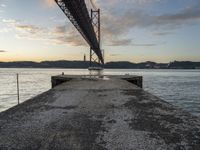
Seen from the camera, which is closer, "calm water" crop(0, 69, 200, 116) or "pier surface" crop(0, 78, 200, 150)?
"pier surface" crop(0, 78, 200, 150)

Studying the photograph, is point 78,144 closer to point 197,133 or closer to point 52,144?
point 52,144

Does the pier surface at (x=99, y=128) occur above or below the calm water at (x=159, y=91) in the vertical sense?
above

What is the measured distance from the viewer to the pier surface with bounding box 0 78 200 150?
3.94 meters

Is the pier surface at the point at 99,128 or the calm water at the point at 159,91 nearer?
the pier surface at the point at 99,128

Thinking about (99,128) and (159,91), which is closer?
(99,128)

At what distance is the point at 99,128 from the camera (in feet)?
15.6

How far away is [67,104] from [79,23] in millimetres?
19964

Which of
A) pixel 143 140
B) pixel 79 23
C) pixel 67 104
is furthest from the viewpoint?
pixel 79 23

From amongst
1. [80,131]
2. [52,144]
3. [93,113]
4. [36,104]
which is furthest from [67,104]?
[52,144]

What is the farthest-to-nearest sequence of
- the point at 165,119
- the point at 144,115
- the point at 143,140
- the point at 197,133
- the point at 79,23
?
the point at 79,23
the point at 144,115
the point at 165,119
the point at 197,133
the point at 143,140

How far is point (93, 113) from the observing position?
6098 millimetres

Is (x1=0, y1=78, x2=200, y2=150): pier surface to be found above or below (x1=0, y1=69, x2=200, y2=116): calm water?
above

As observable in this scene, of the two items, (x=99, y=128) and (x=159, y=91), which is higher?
(x=99, y=128)

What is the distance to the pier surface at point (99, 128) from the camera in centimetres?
394
